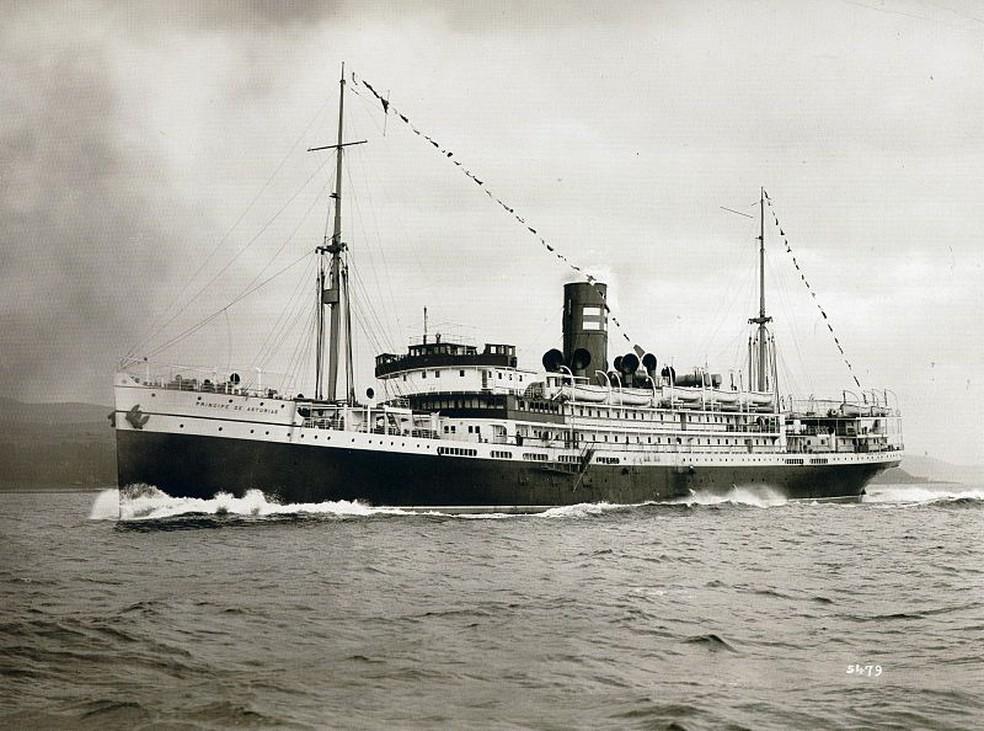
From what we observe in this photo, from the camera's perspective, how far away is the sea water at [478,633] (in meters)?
7.73

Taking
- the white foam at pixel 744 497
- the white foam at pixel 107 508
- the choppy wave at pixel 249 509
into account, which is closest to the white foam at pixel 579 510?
the choppy wave at pixel 249 509

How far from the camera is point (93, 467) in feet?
116

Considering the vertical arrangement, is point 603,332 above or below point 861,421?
above

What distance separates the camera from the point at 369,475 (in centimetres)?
2541

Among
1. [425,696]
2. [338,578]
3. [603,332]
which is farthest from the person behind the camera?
[603,332]

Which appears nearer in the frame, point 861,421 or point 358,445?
point 358,445

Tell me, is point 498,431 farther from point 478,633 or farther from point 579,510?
point 478,633

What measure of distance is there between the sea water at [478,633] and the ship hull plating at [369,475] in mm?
2912

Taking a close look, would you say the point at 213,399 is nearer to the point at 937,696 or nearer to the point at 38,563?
the point at 38,563

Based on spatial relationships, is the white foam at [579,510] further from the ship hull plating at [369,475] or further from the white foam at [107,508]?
the white foam at [107,508]

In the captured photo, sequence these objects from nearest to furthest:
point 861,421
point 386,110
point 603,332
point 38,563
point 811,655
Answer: point 811,655
point 38,563
point 386,110
point 603,332
point 861,421

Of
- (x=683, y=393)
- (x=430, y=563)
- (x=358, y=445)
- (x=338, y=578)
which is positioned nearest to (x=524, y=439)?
(x=358, y=445)

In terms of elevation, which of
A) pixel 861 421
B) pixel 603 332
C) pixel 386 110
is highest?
pixel 386 110

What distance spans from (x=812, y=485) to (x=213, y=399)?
96.0 ft
